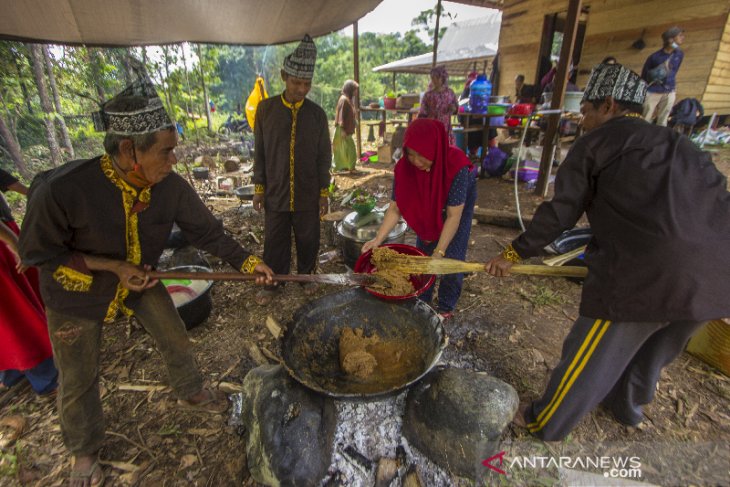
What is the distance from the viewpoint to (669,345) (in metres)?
1.91

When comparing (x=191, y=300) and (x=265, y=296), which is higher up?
(x=191, y=300)

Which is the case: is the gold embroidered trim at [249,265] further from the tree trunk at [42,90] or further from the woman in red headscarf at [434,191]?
the tree trunk at [42,90]

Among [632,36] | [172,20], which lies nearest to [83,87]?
[172,20]

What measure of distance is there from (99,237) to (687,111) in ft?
33.8

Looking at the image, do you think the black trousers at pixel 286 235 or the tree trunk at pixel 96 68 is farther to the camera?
the tree trunk at pixel 96 68

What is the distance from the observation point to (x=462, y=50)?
51.0 feet

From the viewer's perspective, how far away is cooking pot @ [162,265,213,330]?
3.03 metres

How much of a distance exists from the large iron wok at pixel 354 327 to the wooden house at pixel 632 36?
952 centimetres

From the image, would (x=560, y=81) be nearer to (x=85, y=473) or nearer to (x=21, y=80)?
(x=85, y=473)

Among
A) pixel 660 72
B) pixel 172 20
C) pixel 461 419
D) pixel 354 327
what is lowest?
pixel 461 419

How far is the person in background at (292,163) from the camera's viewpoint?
319 cm

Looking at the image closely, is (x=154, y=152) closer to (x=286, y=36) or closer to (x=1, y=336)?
(x=1, y=336)

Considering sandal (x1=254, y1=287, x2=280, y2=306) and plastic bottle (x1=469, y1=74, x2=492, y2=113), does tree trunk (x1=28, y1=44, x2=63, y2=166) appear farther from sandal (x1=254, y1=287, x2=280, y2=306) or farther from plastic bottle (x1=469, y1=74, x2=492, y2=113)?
plastic bottle (x1=469, y1=74, x2=492, y2=113)

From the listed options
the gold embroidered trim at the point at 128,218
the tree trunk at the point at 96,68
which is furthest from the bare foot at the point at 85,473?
the tree trunk at the point at 96,68
